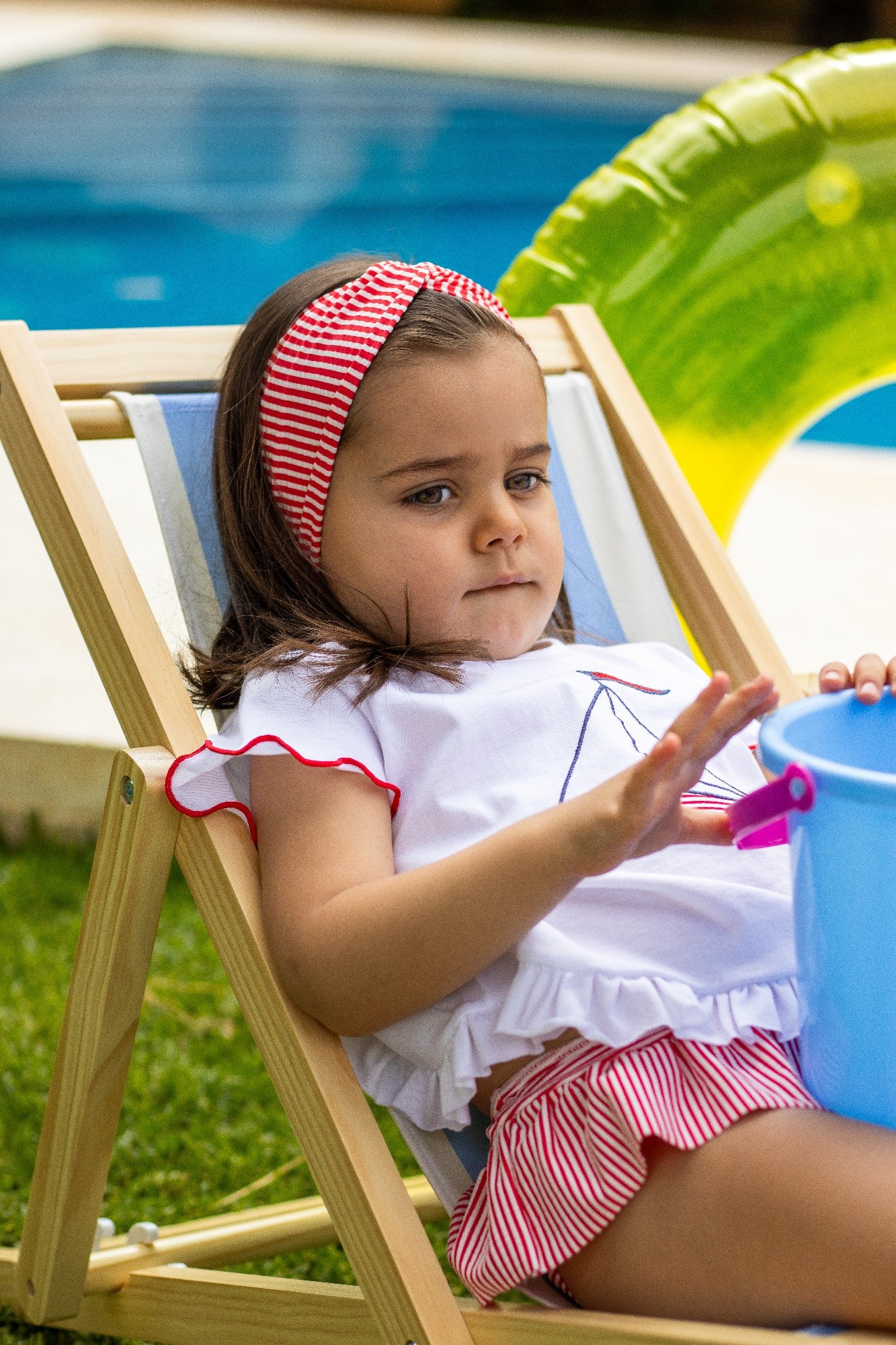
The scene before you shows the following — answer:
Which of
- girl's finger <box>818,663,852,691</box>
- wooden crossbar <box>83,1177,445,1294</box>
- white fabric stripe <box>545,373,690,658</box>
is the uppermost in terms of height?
girl's finger <box>818,663,852,691</box>

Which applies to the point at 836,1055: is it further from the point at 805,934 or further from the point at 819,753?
the point at 819,753

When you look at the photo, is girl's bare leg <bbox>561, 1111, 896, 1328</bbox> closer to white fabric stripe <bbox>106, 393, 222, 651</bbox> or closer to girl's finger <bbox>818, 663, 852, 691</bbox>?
girl's finger <bbox>818, 663, 852, 691</bbox>

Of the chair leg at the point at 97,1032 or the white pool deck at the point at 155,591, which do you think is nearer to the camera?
the chair leg at the point at 97,1032

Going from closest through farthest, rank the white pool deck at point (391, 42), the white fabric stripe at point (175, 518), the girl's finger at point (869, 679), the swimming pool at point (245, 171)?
the girl's finger at point (869, 679) → the white fabric stripe at point (175, 518) → the swimming pool at point (245, 171) → the white pool deck at point (391, 42)

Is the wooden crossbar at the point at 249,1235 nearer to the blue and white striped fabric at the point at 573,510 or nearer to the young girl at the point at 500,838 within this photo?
the young girl at the point at 500,838

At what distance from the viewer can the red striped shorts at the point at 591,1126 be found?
1.20m

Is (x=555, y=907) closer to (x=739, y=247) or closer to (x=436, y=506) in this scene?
(x=436, y=506)

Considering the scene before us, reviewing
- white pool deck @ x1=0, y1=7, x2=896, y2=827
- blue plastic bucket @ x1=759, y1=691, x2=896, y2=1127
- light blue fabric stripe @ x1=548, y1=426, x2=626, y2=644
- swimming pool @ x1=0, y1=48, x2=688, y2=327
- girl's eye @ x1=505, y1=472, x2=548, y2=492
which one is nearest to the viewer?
blue plastic bucket @ x1=759, y1=691, x2=896, y2=1127

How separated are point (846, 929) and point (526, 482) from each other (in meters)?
0.62

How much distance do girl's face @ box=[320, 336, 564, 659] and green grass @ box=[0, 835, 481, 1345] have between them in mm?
967

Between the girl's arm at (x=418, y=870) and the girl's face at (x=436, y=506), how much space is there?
20 cm

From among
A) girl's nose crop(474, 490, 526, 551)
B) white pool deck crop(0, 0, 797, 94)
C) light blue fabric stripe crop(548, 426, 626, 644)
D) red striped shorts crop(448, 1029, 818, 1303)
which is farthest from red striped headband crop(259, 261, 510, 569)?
white pool deck crop(0, 0, 797, 94)

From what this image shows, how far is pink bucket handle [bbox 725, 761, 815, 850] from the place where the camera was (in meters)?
1.06

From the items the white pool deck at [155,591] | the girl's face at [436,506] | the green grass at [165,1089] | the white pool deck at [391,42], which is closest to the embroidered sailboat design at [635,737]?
the girl's face at [436,506]
